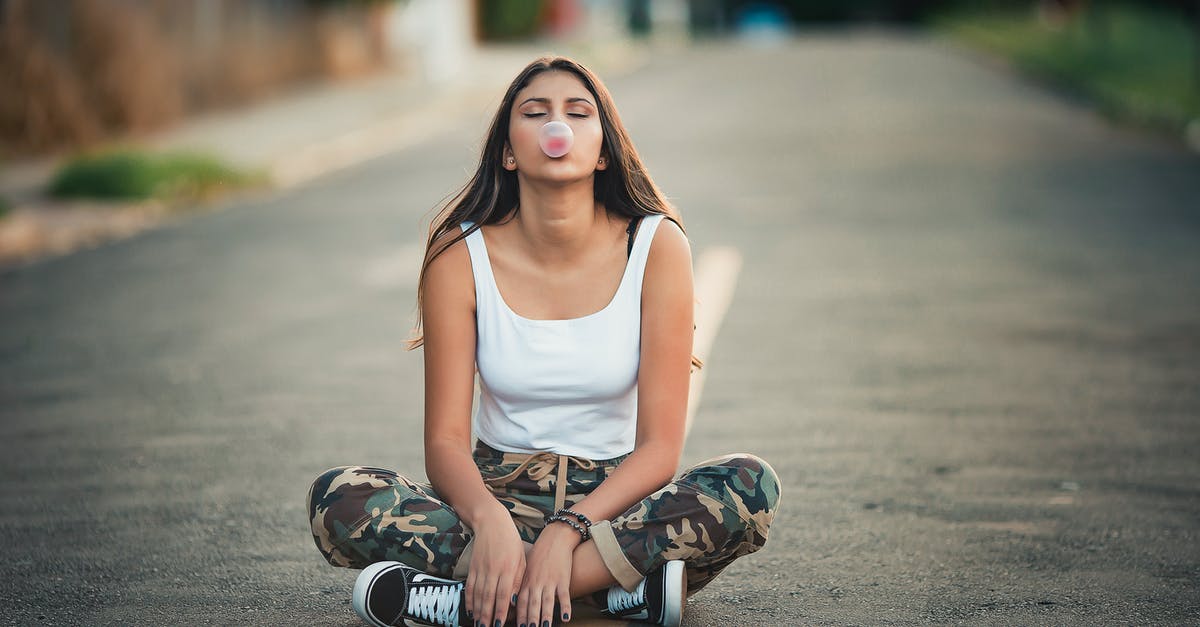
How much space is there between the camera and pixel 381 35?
3338cm

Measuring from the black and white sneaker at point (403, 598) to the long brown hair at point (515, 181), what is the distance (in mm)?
674

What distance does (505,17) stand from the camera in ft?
169

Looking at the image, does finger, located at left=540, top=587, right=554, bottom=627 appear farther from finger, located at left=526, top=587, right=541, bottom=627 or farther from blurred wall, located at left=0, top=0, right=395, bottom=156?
blurred wall, located at left=0, top=0, right=395, bottom=156

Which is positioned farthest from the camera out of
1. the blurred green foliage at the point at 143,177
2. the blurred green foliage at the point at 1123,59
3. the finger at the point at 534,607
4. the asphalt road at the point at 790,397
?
the blurred green foliage at the point at 1123,59

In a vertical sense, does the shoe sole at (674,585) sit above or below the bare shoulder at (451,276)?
below

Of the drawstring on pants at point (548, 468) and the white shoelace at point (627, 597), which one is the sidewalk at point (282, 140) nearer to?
the drawstring on pants at point (548, 468)

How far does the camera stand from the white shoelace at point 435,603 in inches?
149

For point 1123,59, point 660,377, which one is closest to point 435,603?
point 660,377

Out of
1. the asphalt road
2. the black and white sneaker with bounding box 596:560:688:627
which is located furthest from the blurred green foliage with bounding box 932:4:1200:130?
the black and white sneaker with bounding box 596:560:688:627

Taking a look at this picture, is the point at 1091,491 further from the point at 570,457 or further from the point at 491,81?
the point at 491,81

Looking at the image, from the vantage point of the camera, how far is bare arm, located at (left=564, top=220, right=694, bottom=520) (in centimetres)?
391

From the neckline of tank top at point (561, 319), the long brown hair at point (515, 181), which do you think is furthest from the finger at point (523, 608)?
the long brown hair at point (515, 181)

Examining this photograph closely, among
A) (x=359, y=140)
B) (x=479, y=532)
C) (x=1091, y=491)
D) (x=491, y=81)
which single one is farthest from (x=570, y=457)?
(x=491, y=81)

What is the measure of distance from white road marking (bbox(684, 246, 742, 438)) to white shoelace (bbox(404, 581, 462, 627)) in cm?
266
